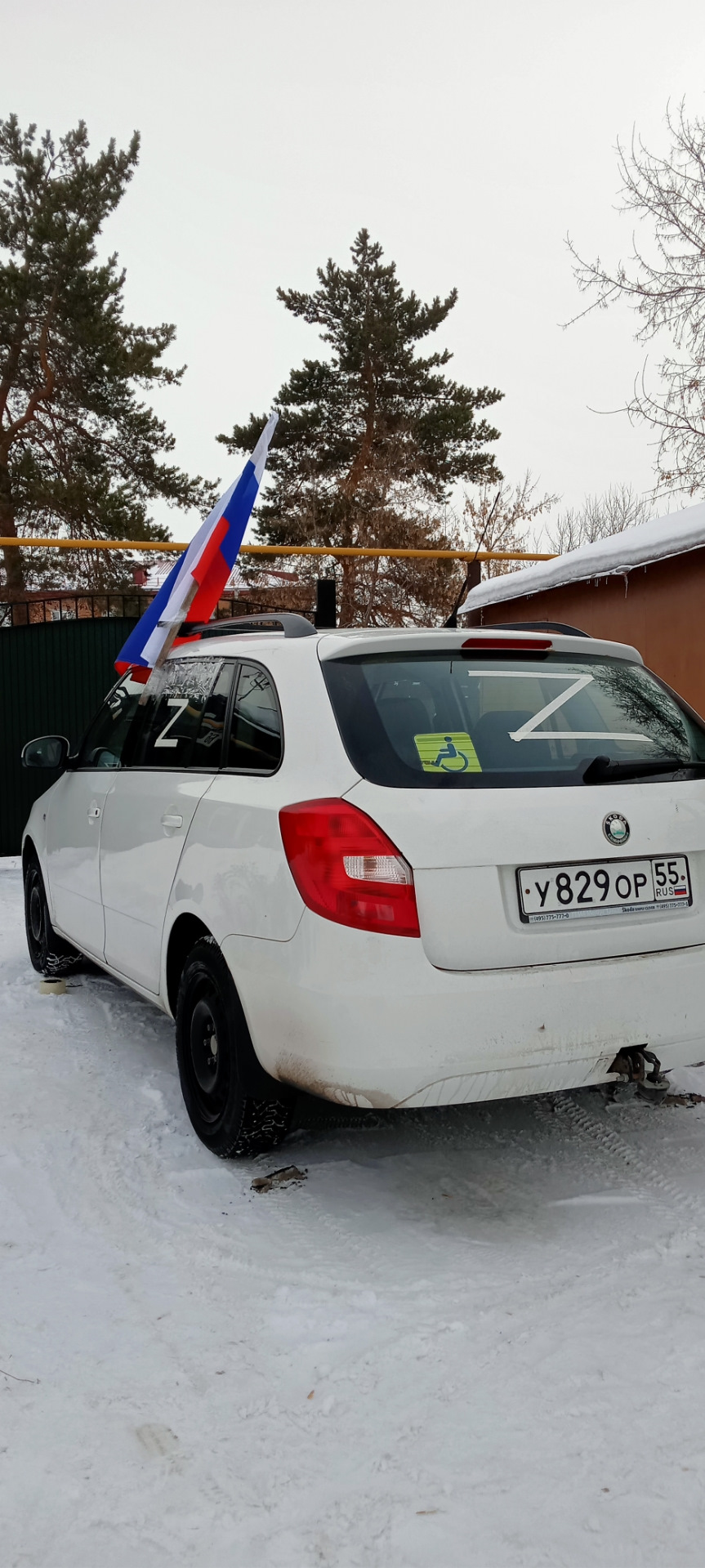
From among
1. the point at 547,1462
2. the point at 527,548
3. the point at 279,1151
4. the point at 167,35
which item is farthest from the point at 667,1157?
the point at 527,548

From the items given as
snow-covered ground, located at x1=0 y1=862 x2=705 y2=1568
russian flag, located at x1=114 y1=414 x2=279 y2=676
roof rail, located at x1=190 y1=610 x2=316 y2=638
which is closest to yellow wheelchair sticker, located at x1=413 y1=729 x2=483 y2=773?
roof rail, located at x1=190 y1=610 x2=316 y2=638

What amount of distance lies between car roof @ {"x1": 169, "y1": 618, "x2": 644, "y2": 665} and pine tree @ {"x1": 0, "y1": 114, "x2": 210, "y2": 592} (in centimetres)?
1825

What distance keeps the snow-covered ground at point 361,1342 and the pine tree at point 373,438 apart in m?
21.9

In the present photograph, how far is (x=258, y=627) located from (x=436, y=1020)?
1.98m

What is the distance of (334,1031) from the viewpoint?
2.73 metres

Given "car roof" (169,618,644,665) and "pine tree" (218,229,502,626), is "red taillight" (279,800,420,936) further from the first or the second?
"pine tree" (218,229,502,626)

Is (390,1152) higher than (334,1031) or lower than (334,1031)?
lower

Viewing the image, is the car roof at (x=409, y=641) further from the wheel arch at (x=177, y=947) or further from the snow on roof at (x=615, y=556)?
the snow on roof at (x=615, y=556)

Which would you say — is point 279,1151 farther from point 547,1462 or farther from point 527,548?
point 527,548

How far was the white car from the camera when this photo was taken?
8.91 feet

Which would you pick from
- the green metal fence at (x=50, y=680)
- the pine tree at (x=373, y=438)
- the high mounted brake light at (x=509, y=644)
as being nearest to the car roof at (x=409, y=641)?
the high mounted brake light at (x=509, y=644)

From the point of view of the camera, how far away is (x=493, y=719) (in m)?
3.10

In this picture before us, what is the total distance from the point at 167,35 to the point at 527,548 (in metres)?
17.0

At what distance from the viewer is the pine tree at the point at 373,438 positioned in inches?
987
